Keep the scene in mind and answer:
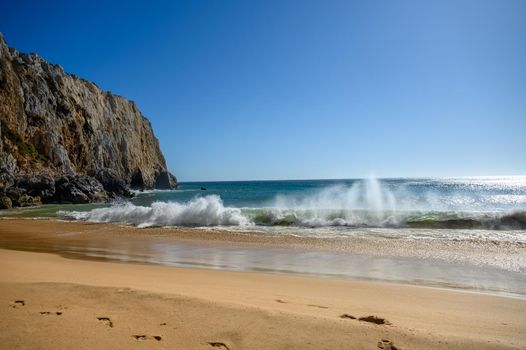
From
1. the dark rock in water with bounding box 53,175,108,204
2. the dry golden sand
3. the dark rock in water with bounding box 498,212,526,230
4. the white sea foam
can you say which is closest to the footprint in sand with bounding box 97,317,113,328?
the dry golden sand

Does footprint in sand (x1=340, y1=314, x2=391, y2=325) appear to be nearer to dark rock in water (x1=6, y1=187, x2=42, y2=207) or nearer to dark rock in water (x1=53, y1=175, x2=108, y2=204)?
dark rock in water (x1=6, y1=187, x2=42, y2=207)

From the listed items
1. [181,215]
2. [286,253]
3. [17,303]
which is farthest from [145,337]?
[181,215]

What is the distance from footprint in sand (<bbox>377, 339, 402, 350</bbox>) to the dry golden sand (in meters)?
0.02

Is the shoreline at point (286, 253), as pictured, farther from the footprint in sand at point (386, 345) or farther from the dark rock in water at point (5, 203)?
the dark rock in water at point (5, 203)

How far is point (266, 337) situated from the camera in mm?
3182

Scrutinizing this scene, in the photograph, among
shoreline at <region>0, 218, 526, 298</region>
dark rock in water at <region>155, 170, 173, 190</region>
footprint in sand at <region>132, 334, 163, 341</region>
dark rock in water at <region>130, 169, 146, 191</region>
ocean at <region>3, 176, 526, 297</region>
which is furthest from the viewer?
dark rock in water at <region>155, 170, 173, 190</region>

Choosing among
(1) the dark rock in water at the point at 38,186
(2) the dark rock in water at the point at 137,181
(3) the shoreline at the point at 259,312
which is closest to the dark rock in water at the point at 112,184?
(1) the dark rock in water at the point at 38,186

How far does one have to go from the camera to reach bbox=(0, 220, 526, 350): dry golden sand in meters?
3.06

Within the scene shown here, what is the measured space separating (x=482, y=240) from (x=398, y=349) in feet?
39.2

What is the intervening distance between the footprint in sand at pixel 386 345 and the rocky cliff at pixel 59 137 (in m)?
35.9

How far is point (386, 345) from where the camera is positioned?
3.11 m

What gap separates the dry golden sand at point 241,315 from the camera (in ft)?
10.1

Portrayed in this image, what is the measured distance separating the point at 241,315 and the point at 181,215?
17.2m

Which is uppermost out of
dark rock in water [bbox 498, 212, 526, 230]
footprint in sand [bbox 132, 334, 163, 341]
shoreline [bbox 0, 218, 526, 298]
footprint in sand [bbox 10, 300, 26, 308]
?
footprint in sand [bbox 10, 300, 26, 308]
